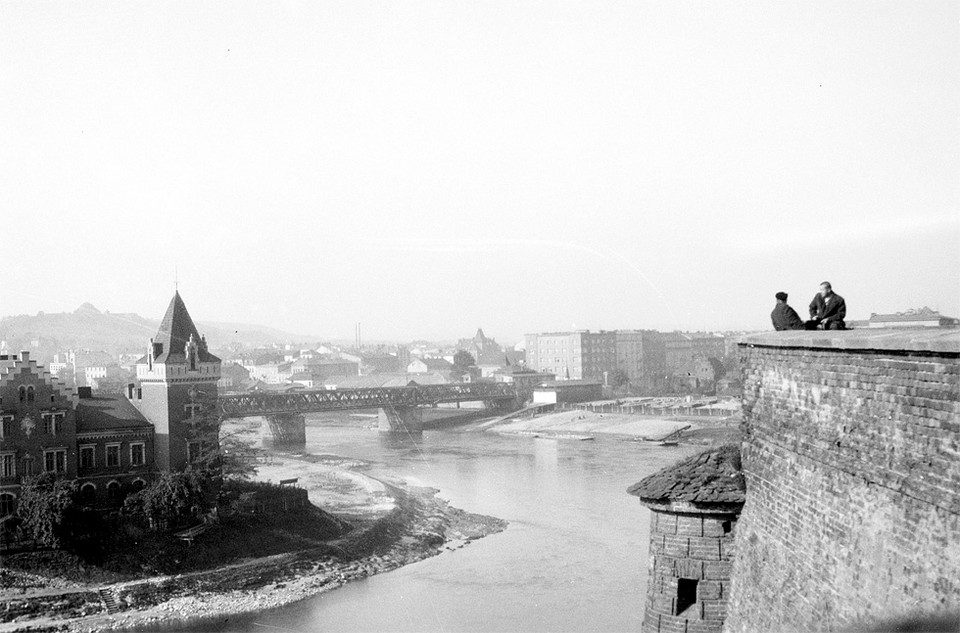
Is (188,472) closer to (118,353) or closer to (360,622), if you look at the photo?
(360,622)

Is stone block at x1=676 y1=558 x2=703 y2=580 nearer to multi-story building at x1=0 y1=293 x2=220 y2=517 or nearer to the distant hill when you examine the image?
multi-story building at x1=0 y1=293 x2=220 y2=517

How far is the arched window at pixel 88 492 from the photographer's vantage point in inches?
1455

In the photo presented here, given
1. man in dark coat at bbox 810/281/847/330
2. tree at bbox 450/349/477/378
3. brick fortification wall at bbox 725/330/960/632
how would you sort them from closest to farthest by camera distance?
brick fortification wall at bbox 725/330/960/632, man in dark coat at bbox 810/281/847/330, tree at bbox 450/349/477/378

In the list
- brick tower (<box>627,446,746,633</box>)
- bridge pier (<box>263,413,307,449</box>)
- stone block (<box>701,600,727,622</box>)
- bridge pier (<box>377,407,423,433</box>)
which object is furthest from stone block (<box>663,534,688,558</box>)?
bridge pier (<box>377,407,423,433</box>)

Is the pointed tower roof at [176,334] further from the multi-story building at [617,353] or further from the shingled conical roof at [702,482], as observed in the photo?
the multi-story building at [617,353]

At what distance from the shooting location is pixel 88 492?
37.2 metres

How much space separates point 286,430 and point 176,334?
42.1m

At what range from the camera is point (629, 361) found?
133 metres

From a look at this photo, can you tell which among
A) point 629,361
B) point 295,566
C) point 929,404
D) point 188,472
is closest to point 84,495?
point 188,472

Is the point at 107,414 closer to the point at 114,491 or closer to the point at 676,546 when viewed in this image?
the point at 114,491

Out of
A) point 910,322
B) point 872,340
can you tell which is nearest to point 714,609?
point 872,340

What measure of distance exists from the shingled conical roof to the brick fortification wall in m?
0.24

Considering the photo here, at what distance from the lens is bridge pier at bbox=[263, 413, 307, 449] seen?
81.8 metres

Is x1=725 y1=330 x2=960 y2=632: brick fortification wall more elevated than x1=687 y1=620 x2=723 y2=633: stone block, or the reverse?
x1=725 y1=330 x2=960 y2=632: brick fortification wall
